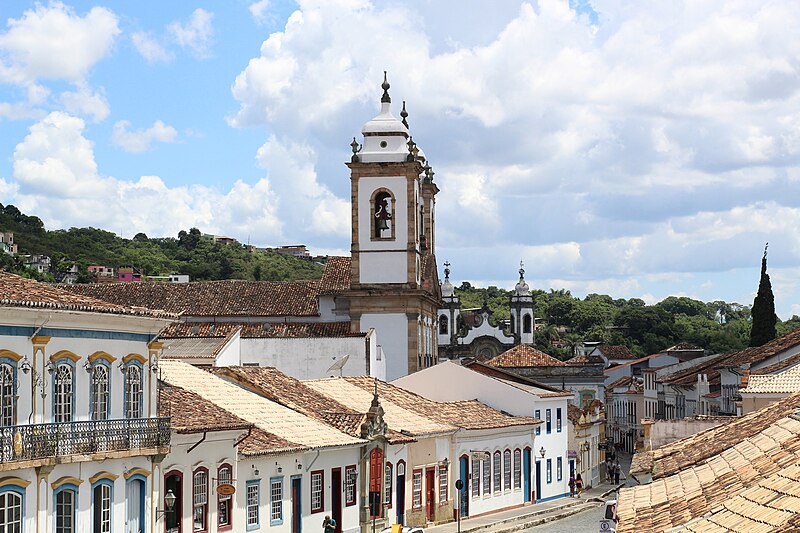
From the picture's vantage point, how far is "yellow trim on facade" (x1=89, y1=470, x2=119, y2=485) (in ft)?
76.3

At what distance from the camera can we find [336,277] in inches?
2352

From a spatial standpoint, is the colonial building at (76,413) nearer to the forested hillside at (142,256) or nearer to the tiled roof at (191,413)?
the tiled roof at (191,413)

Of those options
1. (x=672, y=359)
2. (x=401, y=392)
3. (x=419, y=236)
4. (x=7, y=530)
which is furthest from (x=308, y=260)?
(x=7, y=530)

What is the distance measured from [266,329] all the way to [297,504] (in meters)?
25.6

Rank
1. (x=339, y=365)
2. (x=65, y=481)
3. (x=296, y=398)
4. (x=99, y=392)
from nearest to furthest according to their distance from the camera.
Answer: (x=65, y=481) → (x=99, y=392) → (x=296, y=398) → (x=339, y=365)

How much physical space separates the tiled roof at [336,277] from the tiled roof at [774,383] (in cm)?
2651

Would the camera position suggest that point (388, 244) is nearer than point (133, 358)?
No

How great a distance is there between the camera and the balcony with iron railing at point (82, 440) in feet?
69.1

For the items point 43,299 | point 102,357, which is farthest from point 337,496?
point 43,299

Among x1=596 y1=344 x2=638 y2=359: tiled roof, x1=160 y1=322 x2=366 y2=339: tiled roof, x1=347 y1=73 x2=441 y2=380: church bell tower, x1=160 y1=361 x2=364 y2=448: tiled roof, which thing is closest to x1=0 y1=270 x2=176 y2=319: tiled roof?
x1=160 y1=361 x2=364 y2=448: tiled roof

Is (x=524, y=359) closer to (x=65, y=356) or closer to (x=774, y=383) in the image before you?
(x=774, y=383)

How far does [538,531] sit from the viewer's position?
40125 mm

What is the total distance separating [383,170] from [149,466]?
34364 mm

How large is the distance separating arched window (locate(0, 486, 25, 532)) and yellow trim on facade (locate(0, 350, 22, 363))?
1.95 metres
